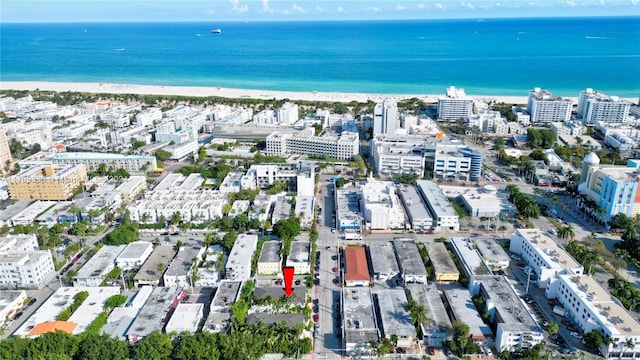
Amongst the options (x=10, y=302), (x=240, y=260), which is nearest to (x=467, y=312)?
(x=240, y=260)

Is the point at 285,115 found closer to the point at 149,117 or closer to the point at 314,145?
the point at 314,145

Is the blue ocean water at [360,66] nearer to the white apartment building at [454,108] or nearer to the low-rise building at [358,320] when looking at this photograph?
the white apartment building at [454,108]

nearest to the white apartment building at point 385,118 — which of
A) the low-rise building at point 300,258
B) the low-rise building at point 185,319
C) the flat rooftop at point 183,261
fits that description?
the low-rise building at point 300,258

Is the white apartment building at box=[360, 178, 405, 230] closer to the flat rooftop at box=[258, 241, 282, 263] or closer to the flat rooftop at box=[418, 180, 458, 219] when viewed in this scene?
the flat rooftop at box=[418, 180, 458, 219]

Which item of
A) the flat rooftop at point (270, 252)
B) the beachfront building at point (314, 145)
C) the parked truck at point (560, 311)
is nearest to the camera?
the parked truck at point (560, 311)

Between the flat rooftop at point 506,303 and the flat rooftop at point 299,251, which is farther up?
the flat rooftop at point 299,251
